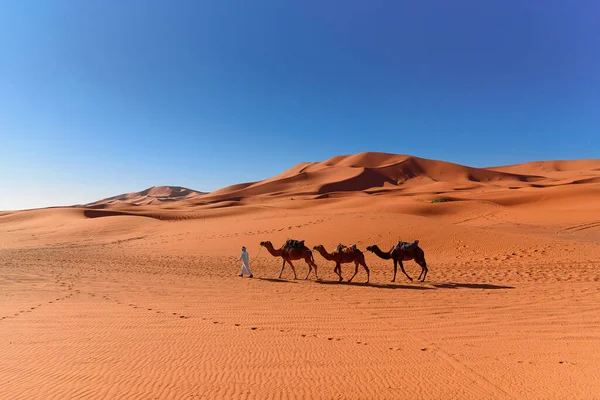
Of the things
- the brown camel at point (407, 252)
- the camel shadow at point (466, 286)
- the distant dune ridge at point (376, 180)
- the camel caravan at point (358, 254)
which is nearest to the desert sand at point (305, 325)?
the camel shadow at point (466, 286)

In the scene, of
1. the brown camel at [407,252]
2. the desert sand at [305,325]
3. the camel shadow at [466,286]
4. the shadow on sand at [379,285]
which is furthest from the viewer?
the brown camel at [407,252]

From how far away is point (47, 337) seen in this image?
19.6ft

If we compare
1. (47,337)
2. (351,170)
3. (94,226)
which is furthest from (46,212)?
(351,170)

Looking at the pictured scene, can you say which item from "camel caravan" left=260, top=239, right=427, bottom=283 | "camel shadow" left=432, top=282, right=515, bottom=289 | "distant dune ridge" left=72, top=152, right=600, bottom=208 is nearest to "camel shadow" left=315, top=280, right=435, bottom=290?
"camel caravan" left=260, top=239, right=427, bottom=283

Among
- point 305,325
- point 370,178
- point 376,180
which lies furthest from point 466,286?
point 370,178

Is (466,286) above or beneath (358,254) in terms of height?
beneath

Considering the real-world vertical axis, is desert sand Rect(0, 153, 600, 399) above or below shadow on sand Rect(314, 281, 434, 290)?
above

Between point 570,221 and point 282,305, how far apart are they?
27.5 metres

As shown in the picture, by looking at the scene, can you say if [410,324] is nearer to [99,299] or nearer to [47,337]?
[47,337]

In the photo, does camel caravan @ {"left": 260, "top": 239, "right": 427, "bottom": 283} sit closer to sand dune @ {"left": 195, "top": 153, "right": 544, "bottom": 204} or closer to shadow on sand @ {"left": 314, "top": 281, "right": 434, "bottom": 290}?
shadow on sand @ {"left": 314, "top": 281, "right": 434, "bottom": 290}

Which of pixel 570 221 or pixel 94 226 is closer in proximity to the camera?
pixel 570 221

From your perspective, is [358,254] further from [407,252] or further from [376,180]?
[376,180]

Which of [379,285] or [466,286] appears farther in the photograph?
[379,285]

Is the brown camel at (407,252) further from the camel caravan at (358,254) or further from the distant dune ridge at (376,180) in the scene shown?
the distant dune ridge at (376,180)
